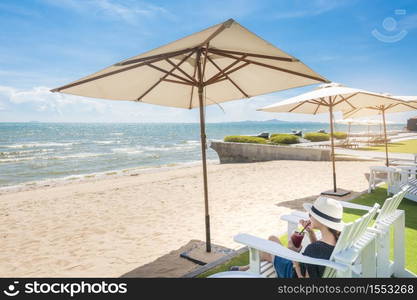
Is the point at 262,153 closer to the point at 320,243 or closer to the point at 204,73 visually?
the point at 204,73

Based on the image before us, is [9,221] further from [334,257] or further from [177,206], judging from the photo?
[334,257]

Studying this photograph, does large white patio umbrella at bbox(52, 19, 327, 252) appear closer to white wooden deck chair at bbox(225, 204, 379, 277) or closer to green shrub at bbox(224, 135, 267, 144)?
white wooden deck chair at bbox(225, 204, 379, 277)

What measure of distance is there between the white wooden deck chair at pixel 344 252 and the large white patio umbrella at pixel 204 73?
1.80 metres

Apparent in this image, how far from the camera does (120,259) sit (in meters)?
4.63

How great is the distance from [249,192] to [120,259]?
5.47 meters

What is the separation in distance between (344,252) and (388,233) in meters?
1.13

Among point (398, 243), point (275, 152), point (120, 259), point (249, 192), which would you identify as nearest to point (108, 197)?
point (249, 192)

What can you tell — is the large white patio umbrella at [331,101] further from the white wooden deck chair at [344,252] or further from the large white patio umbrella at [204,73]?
the white wooden deck chair at [344,252]

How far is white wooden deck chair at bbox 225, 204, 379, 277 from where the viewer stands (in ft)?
7.07

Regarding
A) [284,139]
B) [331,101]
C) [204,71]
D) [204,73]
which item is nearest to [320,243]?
[204,71]

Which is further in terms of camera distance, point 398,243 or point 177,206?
point 177,206

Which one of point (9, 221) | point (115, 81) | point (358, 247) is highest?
point (115, 81)

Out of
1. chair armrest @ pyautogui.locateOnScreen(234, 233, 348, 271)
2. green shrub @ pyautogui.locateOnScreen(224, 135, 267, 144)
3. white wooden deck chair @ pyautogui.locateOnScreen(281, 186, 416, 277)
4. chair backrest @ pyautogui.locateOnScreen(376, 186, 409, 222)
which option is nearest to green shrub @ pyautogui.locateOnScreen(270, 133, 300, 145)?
green shrub @ pyautogui.locateOnScreen(224, 135, 267, 144)

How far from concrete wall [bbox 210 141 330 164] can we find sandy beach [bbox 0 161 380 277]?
13.6 ft
